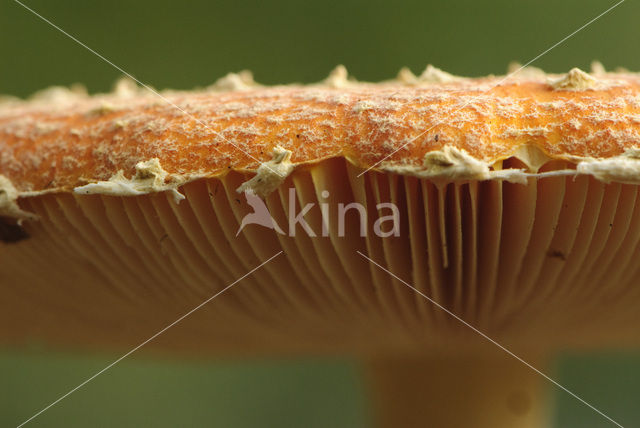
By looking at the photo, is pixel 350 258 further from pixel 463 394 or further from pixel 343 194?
pixel 463 394

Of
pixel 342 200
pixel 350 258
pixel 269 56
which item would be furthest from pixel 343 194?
pixel 269 56

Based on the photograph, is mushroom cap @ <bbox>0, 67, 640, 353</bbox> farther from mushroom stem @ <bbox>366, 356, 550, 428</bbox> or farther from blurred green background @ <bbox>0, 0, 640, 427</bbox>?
blurred green background @ <bbox>0, 0, 640, 427</bbox>

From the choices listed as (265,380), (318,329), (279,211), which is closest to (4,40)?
(265,380)

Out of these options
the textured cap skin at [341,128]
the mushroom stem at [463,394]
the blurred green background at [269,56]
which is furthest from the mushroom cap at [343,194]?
the blurred green background at [269,56]

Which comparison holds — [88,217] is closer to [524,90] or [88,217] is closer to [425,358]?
[524,90]

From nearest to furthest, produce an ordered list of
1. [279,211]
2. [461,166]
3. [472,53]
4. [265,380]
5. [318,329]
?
[461,166] → [279,211] → [318,329] → [472,53] → [265,380]

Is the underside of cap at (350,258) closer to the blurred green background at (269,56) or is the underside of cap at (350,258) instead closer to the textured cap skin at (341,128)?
the textured cap skin at (341,128)
